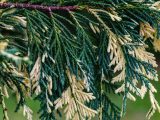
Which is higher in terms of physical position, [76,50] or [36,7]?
[36,7]

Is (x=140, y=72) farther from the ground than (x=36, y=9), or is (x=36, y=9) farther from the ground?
(x=36, y=9)

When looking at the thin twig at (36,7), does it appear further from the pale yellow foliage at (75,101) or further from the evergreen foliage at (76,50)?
the pale yellow foliage at (75,101)

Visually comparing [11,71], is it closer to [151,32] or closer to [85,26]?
[85,26]

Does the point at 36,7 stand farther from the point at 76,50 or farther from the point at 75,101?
the point at 75,101

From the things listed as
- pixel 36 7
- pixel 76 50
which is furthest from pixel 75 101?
pixel 36 7

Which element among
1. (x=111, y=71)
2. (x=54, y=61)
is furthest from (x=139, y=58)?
(x=54, y=61)

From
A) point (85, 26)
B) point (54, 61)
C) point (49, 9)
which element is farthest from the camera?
point (85, 26)

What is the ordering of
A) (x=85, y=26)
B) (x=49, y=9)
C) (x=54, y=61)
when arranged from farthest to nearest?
(x=85, y=26), (x=49, y=9), (x=54, y=61)

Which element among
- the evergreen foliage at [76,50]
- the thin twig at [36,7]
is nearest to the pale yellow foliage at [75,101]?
the evergreen foliage at [76,50]

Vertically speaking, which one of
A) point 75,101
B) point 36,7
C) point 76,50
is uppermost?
point 36,7
